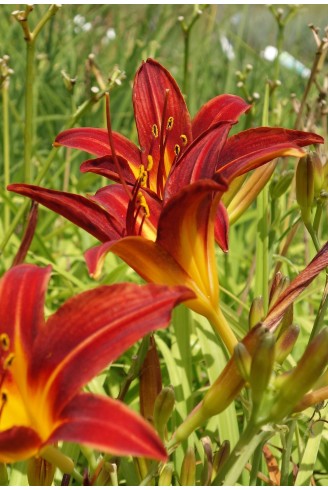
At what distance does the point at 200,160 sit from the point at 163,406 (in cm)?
23

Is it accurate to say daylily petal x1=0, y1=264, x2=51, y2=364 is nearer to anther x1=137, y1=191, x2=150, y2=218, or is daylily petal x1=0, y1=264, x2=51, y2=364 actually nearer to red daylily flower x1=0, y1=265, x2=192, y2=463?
red daylily flower x1=0, y1=265, x2=192, y2=463

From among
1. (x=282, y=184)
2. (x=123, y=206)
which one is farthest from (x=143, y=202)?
(x=282, y=184)

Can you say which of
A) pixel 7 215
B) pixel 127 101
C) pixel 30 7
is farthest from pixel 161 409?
pixel 127 101

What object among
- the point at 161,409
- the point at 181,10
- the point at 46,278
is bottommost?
the point at 161,409

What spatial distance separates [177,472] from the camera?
1.06 meters

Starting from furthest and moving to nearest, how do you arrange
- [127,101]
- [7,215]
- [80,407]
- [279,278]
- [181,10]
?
[181,10], [127,101], [7,215], [279,278], [80,407]

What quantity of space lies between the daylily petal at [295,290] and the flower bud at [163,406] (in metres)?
0.11

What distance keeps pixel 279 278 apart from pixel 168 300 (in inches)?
12.7

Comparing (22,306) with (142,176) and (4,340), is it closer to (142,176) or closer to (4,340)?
(4,340)

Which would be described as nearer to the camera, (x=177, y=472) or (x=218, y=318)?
(x=218, y=318)

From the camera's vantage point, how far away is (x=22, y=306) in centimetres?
66

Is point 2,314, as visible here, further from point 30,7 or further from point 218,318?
point 30,7

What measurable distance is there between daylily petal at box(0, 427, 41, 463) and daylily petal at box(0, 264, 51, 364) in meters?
0.09

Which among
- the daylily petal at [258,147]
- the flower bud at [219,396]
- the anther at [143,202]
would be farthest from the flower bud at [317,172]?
the flower bud at [219,396]
